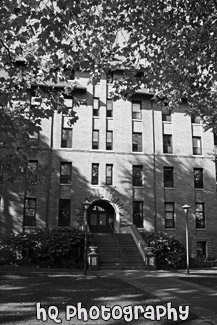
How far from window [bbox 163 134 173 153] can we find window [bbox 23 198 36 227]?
11961 millimetres

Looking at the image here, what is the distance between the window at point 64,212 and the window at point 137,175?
5.78 meters

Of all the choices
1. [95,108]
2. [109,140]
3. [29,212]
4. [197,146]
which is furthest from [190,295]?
[95,108]

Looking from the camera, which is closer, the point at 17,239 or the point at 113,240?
the point at 17,239

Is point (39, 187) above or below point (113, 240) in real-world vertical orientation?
above

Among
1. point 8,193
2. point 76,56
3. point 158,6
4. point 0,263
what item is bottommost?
point 0,263

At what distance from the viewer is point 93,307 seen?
8.64m

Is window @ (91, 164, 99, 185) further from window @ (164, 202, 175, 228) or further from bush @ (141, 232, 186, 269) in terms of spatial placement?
bush @ (141, 232, 186, 269)

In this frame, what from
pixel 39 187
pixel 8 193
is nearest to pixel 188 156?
pixel 39 187

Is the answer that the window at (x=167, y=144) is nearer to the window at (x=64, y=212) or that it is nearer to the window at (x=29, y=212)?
the window at (x=64, y=212)

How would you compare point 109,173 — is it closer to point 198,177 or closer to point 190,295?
point 198,177

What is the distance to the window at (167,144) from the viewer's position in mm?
30000

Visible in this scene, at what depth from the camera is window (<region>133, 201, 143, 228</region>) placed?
27.8 m

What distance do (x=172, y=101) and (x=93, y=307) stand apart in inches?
359

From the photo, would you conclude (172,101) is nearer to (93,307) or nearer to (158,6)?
(158,6)
